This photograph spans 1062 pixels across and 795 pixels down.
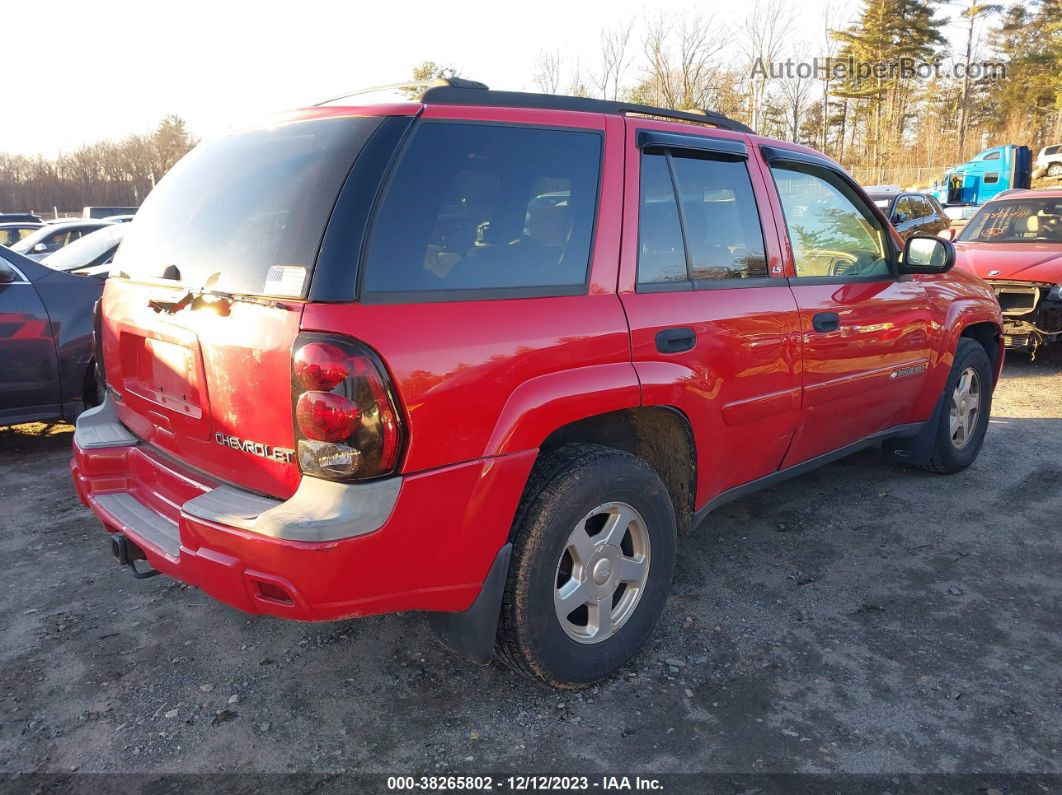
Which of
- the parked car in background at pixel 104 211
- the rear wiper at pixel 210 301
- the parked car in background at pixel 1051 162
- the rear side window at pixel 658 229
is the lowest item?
the rear wiper at pixel 210 301

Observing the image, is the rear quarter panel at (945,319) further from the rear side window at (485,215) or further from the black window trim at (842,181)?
the rear side window at (485,215)

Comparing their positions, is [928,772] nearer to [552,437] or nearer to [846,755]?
[846,755]

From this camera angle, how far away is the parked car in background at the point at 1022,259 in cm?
761

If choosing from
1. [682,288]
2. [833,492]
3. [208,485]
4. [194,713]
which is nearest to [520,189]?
[682,288]

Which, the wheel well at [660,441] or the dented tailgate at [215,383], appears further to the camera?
the wheel well at [660,441]

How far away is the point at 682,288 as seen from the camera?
2840 millimetres

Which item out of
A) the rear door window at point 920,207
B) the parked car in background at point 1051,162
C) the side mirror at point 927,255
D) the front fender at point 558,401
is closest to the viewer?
the front fender at point 558,401

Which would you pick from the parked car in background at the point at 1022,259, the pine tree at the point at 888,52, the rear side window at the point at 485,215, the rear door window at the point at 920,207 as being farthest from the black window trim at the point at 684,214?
the pine tree at the point at 888,52

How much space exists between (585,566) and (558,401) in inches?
24.3

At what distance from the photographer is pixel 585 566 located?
8.45 ft

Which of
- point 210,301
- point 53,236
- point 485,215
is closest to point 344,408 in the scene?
point 210,301

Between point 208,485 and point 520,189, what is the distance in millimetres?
1368

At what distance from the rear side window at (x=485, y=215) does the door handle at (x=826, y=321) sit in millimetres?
1350

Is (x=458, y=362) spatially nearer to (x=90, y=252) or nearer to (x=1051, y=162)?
(x=90, y=252)
